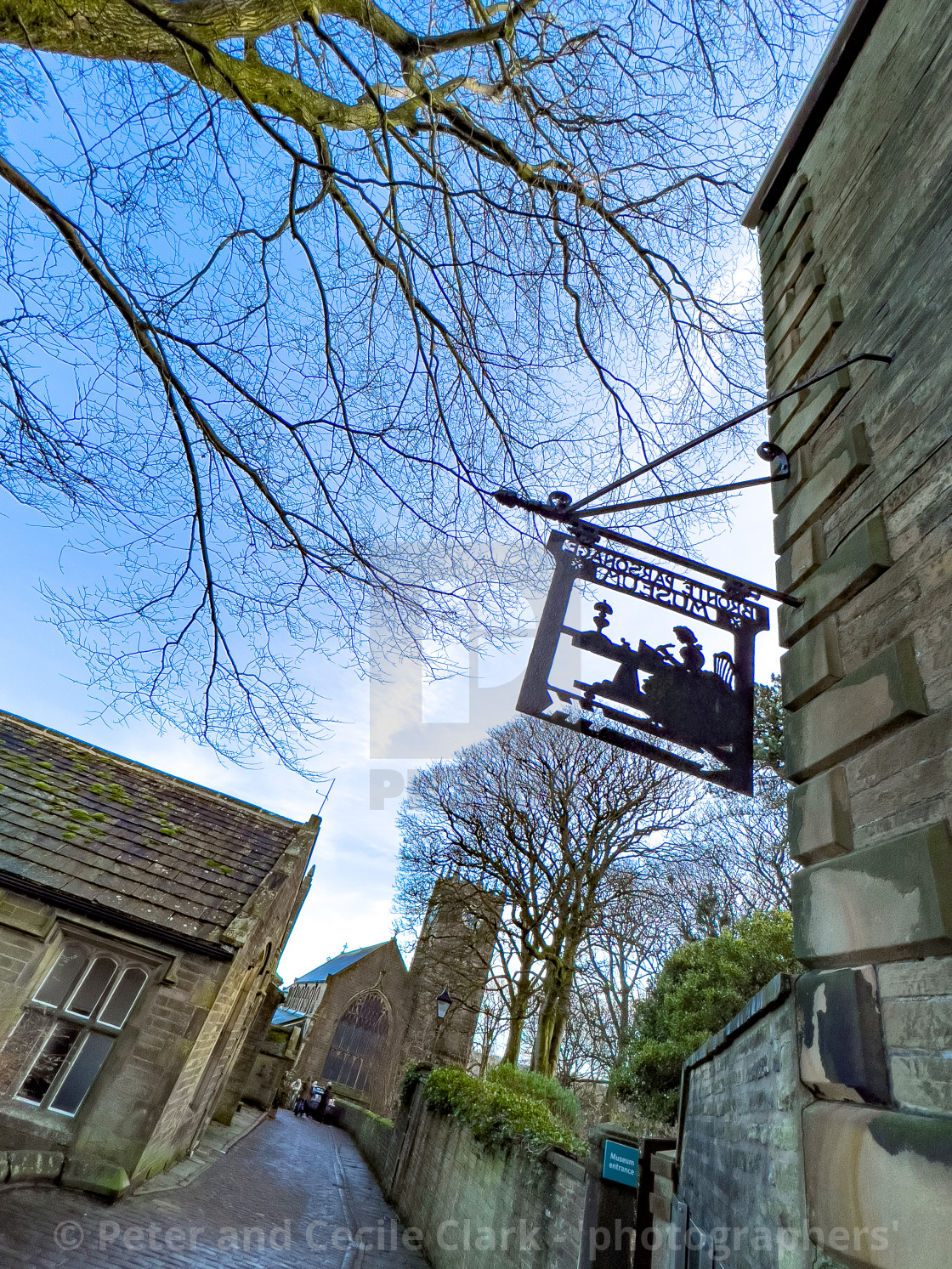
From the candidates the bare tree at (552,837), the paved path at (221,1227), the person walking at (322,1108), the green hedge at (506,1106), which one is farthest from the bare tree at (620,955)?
the person walking at (322,1108)

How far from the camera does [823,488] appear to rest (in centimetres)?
308

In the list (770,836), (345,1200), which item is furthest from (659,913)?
(345,1200)

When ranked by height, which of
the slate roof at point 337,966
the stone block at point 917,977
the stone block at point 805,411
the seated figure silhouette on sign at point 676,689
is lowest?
the stone block at point 917,977

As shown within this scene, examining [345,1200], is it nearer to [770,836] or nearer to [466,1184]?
[466,1184]

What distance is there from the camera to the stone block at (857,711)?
217cm

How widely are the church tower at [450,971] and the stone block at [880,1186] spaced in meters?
15.2

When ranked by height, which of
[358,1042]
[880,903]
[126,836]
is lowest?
[880,903]

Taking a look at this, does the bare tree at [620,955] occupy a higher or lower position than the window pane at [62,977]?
higher

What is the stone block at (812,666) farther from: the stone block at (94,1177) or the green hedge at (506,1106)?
the stone block at (94,1177)

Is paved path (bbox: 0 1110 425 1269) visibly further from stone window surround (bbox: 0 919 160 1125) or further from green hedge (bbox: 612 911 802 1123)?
green hedge (bbox: 612 911 802 1123)

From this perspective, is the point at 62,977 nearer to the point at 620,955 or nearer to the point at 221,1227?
the point at 221,1227

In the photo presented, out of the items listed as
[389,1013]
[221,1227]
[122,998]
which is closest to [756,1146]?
[221,1227]

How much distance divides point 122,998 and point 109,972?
36 cm

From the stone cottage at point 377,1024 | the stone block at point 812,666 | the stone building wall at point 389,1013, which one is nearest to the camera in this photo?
the stone block at point 812,666
